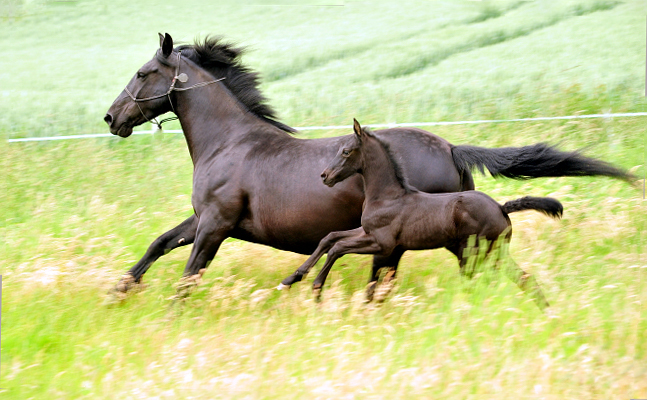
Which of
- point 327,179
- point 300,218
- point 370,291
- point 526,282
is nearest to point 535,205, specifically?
point 526,282

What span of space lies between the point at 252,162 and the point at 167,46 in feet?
4.20

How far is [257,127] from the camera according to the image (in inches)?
250

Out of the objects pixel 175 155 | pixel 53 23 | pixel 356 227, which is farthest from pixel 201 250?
pixel 53 23

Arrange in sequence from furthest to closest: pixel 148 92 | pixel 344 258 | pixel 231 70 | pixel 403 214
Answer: pixel 344 258
pixel 231 70
pixel 148 92
pixel 403 214

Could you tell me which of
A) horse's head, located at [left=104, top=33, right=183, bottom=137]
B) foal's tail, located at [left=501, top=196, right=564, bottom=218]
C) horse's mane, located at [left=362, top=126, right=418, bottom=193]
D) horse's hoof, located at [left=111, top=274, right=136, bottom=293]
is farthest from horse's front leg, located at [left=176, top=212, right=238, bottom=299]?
foal's tail, located at [left=501, top=196, right=564, bottom=218]

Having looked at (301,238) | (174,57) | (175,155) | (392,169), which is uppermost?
(174,57)

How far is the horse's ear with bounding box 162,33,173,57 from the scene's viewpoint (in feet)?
Answer: 20.4

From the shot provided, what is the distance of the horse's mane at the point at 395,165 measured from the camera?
5.38 metres

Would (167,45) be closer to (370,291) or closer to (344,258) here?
(344,258)

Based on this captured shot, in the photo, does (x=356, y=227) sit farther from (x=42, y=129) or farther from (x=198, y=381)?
(x=42, y=129)

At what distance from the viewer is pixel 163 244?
6387 millimetres

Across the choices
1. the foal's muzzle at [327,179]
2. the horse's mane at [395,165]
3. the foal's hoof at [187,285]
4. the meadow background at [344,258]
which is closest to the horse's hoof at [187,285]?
the foal's hoof at [187,285]

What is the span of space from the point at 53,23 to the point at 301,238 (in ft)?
48.3

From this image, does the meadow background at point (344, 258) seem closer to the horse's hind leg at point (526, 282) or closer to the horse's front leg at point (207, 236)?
the horse's hind leg at point (526, 282)
